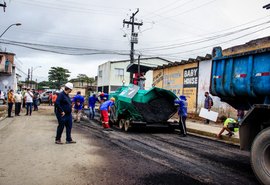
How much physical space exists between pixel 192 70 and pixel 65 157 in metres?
14.6

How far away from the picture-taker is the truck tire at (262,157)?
5.03m

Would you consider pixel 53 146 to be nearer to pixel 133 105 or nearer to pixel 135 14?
pixel 133 105

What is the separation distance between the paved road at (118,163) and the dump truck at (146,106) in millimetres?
2601

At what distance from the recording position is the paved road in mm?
5258

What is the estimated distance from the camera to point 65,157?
22.6ft

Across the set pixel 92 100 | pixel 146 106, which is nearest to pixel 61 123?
pixel 146 106

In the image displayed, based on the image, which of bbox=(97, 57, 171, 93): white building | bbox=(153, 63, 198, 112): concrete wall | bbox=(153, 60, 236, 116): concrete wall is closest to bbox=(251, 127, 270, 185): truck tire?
bbox=(153, 60, 236, 116): concrete wall

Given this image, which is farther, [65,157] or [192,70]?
[192,70]

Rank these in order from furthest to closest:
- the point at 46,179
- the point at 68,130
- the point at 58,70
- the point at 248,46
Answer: the point at 58,70 → the point at 248,46 → the point at 68,130 → the point at 46,179

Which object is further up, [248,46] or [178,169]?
[248,46]

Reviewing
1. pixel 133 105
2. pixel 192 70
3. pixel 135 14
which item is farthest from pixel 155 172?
pixel 135 14

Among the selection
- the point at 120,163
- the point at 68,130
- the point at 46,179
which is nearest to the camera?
the point at 46,179

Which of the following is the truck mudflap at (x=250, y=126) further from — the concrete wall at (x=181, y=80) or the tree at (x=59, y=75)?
the tree at (x=59, y=75)

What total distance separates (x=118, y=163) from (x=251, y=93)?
315 centimetres
